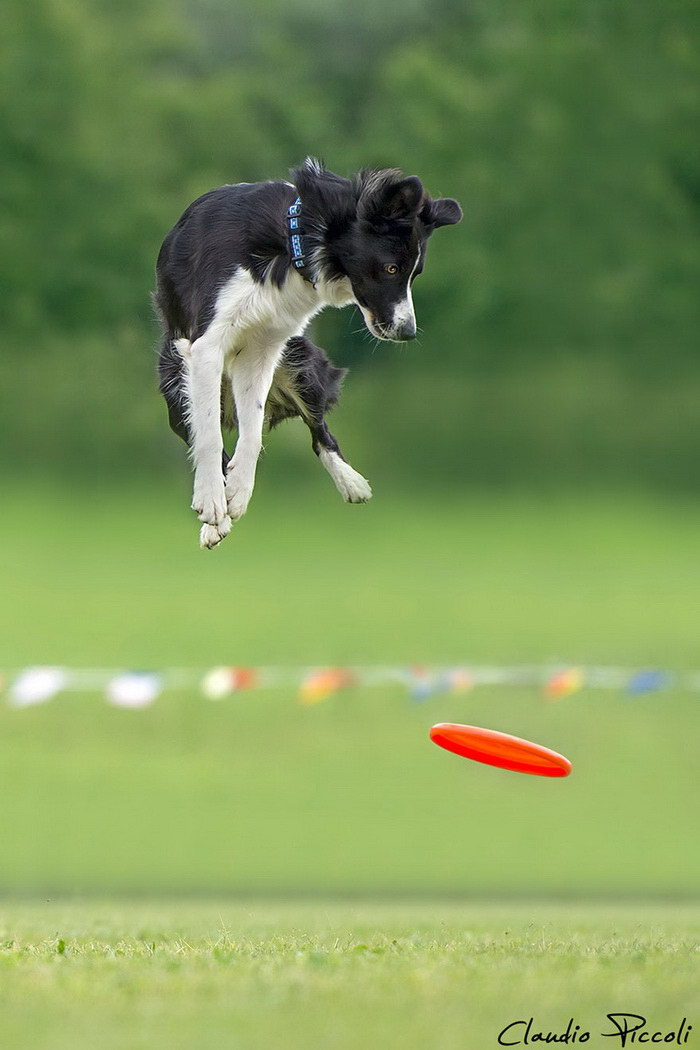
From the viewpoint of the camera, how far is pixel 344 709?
2383 cm

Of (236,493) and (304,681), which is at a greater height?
(304,681)

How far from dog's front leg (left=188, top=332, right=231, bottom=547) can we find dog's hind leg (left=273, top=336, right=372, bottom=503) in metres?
0.48

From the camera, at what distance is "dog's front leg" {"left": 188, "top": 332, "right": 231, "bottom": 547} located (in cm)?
609

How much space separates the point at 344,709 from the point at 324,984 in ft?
55.5

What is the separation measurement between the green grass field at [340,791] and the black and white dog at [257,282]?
6.42 ft

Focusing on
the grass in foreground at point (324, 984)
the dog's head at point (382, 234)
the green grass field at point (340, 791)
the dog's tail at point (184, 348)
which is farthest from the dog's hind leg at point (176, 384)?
the green grass field at point (340, 791)

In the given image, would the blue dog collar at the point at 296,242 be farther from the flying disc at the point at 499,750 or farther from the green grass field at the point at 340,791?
the green grass field at the point at 340,791

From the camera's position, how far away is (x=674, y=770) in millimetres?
21641

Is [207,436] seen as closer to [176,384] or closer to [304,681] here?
[176,384]

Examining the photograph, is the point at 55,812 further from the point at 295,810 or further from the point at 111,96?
the point at 111,96

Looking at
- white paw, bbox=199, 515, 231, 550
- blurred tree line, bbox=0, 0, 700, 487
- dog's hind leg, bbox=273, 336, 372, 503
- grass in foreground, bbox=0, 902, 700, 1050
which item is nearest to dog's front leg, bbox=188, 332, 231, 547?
white paw, bbox=199, 515, 231, 550

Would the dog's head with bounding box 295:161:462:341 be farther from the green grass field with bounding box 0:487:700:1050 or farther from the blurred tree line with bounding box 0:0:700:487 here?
the blurred tree line with bounding box 0:0:700:487

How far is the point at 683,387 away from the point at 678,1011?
29.9m

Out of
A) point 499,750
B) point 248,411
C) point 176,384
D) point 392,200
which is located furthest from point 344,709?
point 392,200
